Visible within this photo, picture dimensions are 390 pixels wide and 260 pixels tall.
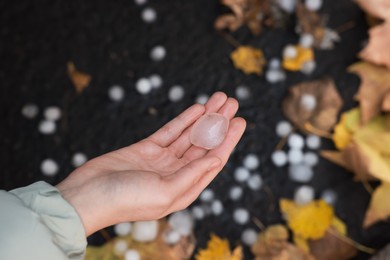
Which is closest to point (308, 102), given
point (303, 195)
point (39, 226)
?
point (303, 195)

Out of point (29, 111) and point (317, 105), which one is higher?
point (29, 111)

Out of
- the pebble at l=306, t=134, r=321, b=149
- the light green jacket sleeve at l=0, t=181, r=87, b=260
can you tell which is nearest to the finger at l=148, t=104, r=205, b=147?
the light green jacket sleeve at l=0, t=181, r=87, b=260

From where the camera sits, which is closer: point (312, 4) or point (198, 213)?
point (198, 213)

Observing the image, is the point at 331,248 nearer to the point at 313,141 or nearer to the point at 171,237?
the point at 313,141

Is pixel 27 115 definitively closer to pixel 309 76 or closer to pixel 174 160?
pixel 174 160

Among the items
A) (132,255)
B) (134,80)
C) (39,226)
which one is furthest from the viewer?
(134,80)

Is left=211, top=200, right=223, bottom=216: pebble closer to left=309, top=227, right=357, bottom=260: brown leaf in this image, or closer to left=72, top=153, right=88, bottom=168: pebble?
left=309, top=227, right=357, bottom=260: brown leaf
